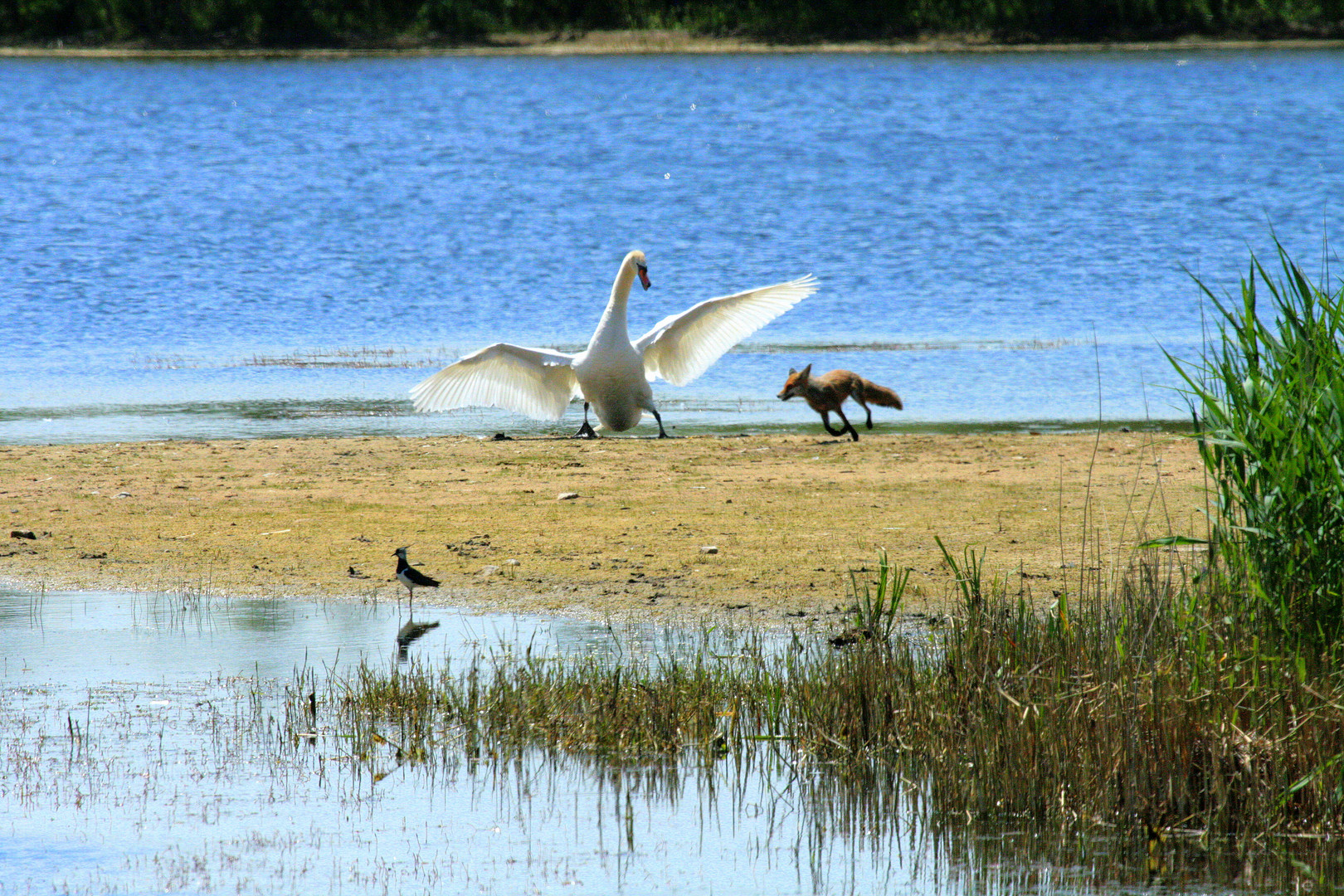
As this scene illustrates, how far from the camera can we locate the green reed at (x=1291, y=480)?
5.59 m

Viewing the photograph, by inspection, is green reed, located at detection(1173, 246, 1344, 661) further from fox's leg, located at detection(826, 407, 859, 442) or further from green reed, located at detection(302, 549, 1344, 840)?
fox's leg, located at detection(826, 407, 859, 442)

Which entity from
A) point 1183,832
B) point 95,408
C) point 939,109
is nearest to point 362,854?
point 1183,832

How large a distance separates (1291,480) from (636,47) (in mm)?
50562

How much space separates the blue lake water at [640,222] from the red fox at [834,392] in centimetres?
106

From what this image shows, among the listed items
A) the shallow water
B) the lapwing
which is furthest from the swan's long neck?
the shallow water

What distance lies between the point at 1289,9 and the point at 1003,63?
9.52 metres

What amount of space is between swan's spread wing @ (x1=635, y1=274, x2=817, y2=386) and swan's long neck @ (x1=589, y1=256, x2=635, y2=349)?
28 cm

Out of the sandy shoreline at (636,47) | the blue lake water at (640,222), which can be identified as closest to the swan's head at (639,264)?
the blue lake water at (640,222)

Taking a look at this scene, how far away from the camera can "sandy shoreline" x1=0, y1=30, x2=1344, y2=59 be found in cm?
5188

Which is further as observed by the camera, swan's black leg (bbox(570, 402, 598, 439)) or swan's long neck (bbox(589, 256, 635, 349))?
swan's black leg (bbox(570, 402, 598, 439))

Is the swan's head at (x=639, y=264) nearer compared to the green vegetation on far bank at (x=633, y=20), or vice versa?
the swan's head at (x=639, y=264)

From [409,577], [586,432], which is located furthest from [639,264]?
[409,577]

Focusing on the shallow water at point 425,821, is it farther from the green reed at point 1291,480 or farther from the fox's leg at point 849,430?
the fox's leg at point 849,430

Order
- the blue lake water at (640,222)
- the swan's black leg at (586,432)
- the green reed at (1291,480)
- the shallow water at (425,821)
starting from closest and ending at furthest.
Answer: the shallow water at (425,821)
the green reed at (1291,480)
the swan's black leg at (586,432)
the blue lake water at (640,222)
